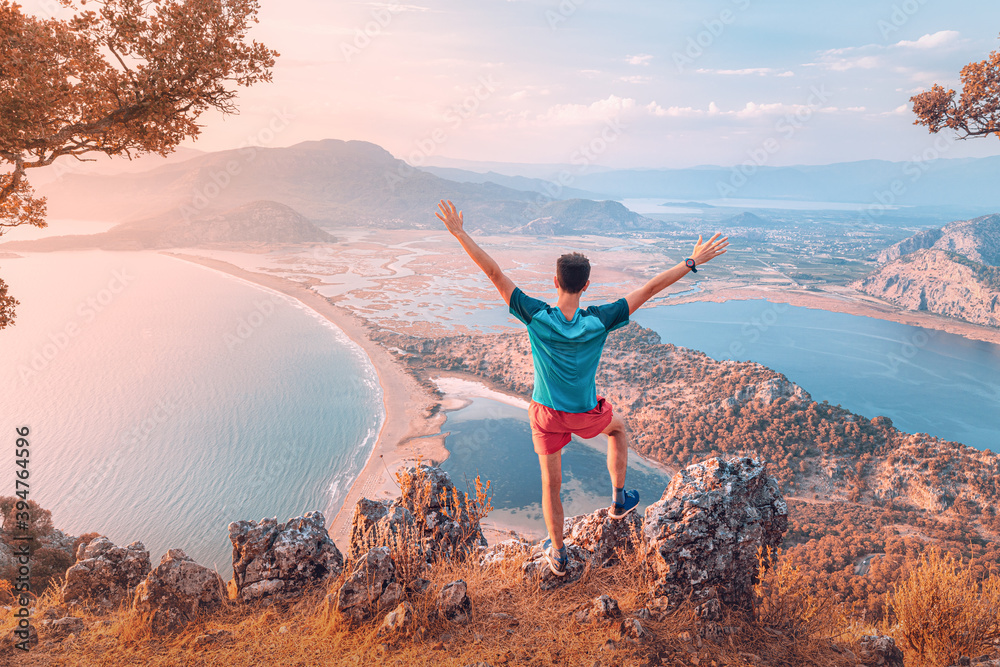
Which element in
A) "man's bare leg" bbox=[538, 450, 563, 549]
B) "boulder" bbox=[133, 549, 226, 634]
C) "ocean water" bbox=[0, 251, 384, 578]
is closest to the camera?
"man's bare leg" bbox=[538, 450, 563, 549]

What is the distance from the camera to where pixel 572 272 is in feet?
11.4

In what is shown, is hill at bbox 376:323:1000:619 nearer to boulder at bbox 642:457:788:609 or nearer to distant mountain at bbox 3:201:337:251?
boulder at bbox 642:457:788:609

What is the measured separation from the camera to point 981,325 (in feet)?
313

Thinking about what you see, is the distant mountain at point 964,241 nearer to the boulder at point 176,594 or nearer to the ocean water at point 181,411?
the ocean water at point 181,411

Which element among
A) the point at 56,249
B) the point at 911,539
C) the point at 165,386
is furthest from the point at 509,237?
the point at 911,539

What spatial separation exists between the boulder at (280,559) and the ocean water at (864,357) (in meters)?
66.8

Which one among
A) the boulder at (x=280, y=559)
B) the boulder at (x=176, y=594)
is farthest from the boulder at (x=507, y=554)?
the boulder at (x=176, y=594)

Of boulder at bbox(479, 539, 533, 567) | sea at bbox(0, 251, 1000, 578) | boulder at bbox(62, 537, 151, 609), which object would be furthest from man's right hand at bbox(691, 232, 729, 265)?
sea at bbox(0, 251, 1000, 578)

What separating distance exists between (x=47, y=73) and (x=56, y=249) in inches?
6011

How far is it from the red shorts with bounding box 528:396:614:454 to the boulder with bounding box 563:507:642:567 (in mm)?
1959

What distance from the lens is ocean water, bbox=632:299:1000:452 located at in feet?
192

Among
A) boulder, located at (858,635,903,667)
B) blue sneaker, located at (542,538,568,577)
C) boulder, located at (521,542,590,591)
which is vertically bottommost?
boulder, located at (521,542,590,591)

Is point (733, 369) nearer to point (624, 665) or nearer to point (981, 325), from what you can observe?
point (624, 665)

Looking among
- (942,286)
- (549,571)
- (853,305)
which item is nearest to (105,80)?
(549,571)
